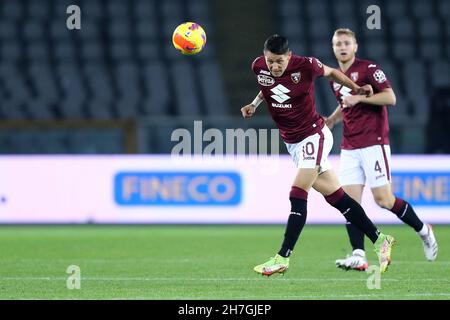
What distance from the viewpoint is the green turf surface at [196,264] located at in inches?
304

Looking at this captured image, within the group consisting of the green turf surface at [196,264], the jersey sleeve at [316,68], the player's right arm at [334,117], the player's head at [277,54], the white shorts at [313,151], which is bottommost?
the green turf surface at [196,264]

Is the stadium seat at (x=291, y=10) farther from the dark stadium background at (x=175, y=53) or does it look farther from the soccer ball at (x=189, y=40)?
the soccer ball at (x=189, y=40)

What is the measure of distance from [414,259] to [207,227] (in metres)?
5.06

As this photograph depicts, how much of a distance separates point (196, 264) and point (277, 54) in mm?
2369

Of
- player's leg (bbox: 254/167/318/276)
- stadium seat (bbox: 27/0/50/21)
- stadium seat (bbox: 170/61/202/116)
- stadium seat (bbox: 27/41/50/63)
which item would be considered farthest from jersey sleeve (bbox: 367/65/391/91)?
stadium seat (bbox: 27/0/50/21)

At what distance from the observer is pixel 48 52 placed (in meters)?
21.5

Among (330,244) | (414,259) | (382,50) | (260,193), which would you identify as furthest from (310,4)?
(414,259)

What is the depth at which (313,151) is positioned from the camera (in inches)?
344

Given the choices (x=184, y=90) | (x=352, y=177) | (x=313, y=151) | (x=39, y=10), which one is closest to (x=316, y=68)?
(x=313, y=151)

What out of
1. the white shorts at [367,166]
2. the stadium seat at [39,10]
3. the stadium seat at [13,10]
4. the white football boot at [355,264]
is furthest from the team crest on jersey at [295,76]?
the stadium seat at [13,10]

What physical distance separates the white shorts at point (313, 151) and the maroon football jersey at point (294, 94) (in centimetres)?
5

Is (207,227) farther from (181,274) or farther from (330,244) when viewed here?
(181,274)

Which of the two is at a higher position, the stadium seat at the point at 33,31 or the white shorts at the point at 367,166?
the stadium seat at the point at 33,31

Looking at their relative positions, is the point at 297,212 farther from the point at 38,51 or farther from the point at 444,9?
the point at 444,9
